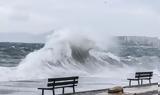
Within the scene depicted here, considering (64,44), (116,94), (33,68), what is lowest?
(116,94)

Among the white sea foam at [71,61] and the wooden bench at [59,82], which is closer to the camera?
the wooden bench at [59,82]

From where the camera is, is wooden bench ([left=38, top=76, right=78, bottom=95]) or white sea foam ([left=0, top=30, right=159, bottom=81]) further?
white sea foam ([left=0, top=30, right=159, bottom=81])

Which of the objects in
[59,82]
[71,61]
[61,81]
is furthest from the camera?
[71,61]

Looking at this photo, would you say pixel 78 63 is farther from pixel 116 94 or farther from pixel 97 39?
pixel 116 94

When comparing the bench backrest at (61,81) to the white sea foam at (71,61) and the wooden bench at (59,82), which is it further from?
the white sea foam at (71,61)

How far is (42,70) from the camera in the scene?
33062mm


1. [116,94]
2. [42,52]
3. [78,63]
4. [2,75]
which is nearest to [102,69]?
[78,63]

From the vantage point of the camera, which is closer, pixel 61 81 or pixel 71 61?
pixel 61 81

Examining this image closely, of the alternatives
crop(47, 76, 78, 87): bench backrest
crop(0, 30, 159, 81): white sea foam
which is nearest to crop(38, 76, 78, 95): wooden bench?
crop(47, 76, 78, 87): bench backrest

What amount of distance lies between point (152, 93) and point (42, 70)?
18.1 meters

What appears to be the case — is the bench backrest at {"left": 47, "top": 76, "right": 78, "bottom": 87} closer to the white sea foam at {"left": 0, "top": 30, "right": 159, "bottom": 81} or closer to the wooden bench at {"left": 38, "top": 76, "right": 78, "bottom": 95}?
the wooden bench at {"left": 38, "top": 76, "right": 78, "bottom": 95}

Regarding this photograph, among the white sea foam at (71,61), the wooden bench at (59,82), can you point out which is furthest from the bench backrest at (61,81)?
the white sea foam at (71,61)

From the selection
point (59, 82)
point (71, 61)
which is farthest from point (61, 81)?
point (71, 61)

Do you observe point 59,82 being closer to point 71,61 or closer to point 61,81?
point 61,81
